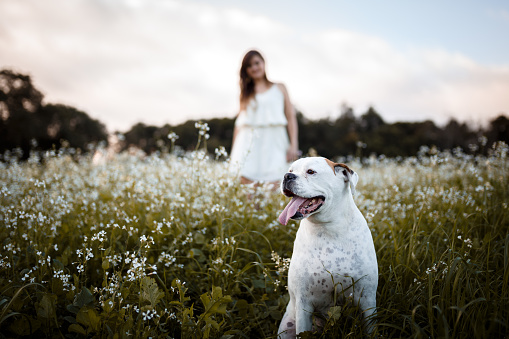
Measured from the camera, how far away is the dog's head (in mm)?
2236

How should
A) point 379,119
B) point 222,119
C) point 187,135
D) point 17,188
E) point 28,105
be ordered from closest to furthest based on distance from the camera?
point 17,188 → point 187,135 → point 28,105 → point 222,119 → point 379,119

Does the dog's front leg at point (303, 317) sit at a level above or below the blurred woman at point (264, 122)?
below

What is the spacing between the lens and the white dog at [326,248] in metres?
2.20

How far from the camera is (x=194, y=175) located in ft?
12.7

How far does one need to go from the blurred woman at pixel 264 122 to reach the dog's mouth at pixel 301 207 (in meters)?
3.84

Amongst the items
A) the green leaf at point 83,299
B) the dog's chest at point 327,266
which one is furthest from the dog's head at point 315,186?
the green leaf at point 83,299

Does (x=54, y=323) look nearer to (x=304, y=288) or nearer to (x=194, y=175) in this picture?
(x=304, y=288)

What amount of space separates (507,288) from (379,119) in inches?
1012

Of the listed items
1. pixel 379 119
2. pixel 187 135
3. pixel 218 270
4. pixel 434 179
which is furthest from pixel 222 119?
pixel 218 270

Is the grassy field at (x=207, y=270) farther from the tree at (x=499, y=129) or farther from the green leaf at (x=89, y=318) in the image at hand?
the tree at (x=499, y=129)

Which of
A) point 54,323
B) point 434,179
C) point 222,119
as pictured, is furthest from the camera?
point 222,119

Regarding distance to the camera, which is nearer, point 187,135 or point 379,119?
point 187,135

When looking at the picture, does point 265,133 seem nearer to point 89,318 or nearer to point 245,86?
point 245,86

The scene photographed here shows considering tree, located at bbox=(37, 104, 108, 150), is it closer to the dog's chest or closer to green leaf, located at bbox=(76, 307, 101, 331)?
green leaf, located at bbox=(76, 307, 101, 331)
